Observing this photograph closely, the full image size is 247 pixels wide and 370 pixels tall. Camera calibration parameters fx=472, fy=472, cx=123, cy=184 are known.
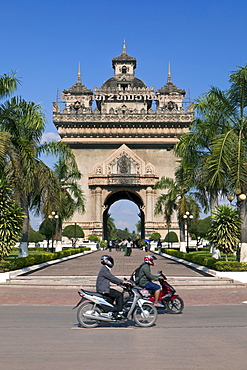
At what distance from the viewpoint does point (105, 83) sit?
7281 cm

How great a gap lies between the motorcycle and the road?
0.19m

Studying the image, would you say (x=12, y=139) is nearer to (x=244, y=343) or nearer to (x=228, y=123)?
(x=228, y=123)

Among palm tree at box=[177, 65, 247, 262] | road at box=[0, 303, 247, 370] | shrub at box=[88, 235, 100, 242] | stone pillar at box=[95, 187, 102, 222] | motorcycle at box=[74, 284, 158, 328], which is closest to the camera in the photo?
road at box=[0, 303, 247, 370]

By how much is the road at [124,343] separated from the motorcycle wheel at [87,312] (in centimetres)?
17

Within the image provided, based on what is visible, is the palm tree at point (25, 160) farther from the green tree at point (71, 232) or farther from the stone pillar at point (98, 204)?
the stone pillar at point (98, 204)

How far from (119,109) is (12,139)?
1692 inches

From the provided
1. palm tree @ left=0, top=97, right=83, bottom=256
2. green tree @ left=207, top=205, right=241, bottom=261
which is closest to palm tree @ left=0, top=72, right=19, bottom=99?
palm tree @ left=0, top=97, right=83, bottom=256

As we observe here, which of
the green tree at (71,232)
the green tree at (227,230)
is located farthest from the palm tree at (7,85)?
the green tree at (71,232)

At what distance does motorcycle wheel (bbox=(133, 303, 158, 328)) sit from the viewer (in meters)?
9.15

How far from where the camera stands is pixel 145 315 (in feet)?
30.2

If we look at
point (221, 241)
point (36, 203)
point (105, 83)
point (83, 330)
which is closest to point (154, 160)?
point (105, 83)

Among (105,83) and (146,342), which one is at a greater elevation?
(105,83)

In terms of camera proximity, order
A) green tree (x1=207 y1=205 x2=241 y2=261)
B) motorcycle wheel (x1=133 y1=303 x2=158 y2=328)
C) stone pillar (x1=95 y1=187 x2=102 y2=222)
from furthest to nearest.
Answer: stone pillar (x1=95 y1=187 x2=102 y2=222) < green tree (x1=207 y1=205 x2=241 y2=261) < motorcycle wheel (x1=133 y1=303 x2=158 y2=328)

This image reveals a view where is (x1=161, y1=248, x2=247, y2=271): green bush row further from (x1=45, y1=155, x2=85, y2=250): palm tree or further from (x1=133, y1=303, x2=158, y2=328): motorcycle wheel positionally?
(x1=133, y1=303, x2=158, y2=328): motorcycle wheel
